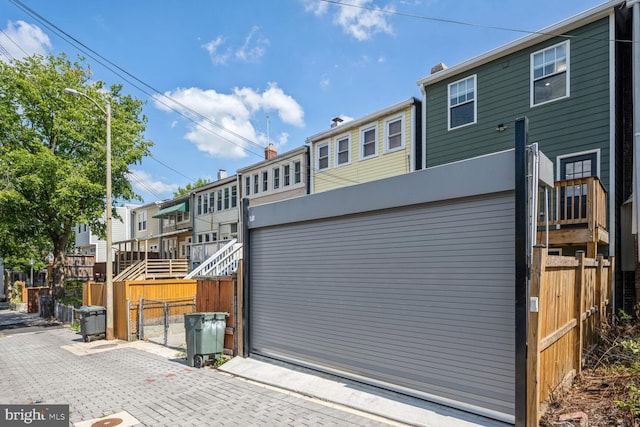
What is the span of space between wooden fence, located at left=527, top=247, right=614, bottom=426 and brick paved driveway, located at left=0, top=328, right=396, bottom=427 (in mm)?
2195

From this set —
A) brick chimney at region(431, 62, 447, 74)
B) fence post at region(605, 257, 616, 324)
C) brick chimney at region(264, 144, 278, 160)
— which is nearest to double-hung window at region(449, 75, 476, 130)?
brick chimney at region(431, 62, 447, 74)

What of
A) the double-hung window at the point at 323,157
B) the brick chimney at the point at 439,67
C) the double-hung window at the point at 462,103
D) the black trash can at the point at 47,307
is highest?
the brick chimney at the point at 439,67

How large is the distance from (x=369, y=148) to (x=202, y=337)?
1065 cm

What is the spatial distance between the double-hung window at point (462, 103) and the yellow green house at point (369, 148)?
5.04 ft

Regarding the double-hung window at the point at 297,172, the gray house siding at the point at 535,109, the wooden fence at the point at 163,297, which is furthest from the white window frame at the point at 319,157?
the wooden fence at the point at 163,297

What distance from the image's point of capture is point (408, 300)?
242 inches

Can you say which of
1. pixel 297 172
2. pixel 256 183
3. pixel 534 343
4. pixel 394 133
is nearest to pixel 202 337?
pixel 534 343

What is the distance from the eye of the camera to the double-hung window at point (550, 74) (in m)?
10.8

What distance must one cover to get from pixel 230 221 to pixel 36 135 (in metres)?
10.8

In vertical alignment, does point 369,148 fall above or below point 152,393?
above

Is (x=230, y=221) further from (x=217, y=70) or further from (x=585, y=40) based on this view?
(x=585, y=40)

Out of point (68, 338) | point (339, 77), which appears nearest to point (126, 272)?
point (68, 338)

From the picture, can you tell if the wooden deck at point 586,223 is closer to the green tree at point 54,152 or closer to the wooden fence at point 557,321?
the wooden fence at point 557,321

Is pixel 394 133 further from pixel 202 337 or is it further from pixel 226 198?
pixel 226 198
